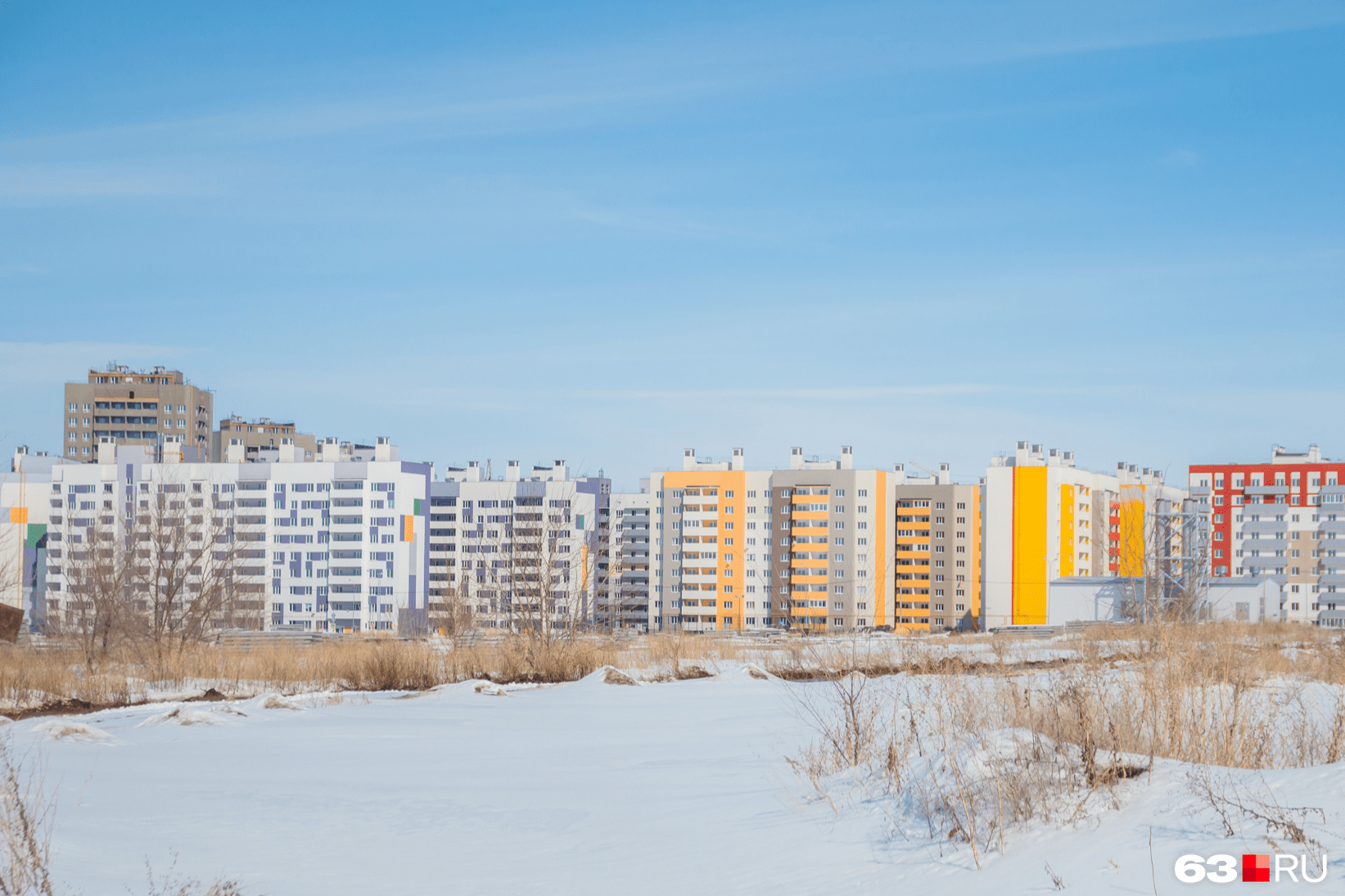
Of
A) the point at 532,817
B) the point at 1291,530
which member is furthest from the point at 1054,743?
the point at 1291,530

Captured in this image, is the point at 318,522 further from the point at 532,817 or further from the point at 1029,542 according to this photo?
the point at 532,817

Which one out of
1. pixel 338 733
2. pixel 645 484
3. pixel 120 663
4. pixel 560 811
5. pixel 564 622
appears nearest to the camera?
pixel 560 811

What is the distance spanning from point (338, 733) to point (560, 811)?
5.50 meters

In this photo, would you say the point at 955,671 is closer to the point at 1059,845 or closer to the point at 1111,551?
the point at 1059,845

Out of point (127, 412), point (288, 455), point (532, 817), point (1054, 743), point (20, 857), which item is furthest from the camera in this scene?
point (127, 412)

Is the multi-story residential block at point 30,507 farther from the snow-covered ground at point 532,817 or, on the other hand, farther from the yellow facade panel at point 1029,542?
the snow-covered ground at point 532,817

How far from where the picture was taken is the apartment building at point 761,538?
107 m

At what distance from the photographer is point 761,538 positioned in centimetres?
11006

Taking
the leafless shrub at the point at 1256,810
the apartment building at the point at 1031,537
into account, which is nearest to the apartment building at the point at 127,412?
the apartment building at the point at 1031,537

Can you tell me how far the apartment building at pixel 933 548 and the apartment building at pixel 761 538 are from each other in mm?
2040

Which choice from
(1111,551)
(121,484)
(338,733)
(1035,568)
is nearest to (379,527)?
(121,484)

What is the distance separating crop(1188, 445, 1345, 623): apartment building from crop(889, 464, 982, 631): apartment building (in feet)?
75.6

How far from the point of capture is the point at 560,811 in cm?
891

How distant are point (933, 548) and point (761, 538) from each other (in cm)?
1602
